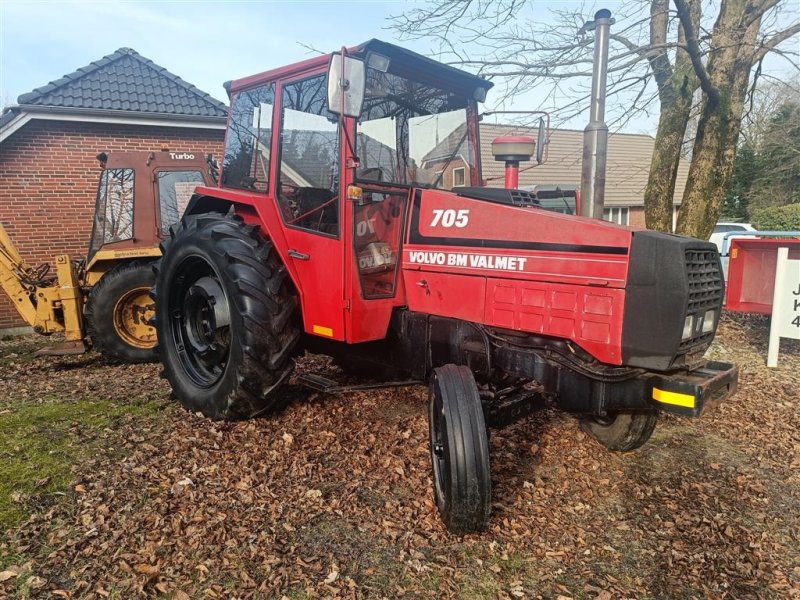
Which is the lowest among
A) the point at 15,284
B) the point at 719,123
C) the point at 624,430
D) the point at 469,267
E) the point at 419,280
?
the point at 624,430

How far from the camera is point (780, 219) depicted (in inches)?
746

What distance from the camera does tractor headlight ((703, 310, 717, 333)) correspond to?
117 inches

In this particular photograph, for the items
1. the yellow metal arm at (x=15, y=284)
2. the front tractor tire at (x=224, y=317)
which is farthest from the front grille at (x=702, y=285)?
the yellow metal arm at (x=15, y=284)

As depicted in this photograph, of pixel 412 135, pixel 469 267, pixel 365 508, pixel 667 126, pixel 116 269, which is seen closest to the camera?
pixel 365 508

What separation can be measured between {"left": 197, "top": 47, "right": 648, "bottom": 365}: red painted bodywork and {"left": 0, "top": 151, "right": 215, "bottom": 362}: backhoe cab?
9.36 feet

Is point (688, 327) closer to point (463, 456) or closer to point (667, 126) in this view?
point (463, 456)

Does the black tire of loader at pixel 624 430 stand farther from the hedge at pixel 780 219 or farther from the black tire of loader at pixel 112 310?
the hedge at pixel 780 219

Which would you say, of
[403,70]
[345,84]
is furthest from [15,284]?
[345,84]

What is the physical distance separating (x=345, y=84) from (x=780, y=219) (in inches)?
803

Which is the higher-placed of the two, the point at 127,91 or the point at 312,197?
the point at 127,91

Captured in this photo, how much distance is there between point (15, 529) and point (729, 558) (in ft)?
11.3

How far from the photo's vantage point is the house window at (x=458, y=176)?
162 inches

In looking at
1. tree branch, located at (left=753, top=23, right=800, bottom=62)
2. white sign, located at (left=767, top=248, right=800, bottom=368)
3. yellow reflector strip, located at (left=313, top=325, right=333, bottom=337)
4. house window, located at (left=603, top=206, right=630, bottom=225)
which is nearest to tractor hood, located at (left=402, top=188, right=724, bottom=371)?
yellow reflector strip, located at (left=313, top=325, right=333, bottom=337)

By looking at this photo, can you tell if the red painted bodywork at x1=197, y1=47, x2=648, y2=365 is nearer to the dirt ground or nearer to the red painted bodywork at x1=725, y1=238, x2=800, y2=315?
the dirt ground
